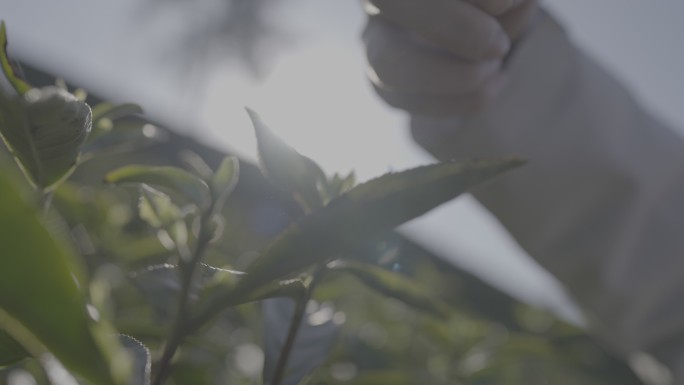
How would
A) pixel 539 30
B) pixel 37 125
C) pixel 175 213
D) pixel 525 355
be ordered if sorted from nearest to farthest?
pixel 37 125
pixel 175 213
pixel 525 355
pixel 539 30

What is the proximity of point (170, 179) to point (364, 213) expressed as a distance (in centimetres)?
17

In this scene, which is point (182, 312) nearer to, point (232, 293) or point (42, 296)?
point (232, 293)

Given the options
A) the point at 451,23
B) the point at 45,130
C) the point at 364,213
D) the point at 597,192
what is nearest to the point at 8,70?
the point at 45,130

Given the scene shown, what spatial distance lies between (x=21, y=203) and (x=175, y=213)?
0.32 metres

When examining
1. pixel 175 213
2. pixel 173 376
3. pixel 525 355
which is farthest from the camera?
pixel 525 355

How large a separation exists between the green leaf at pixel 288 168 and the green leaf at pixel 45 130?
0.32 feet

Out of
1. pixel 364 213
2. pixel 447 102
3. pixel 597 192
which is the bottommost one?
pixel 597 192

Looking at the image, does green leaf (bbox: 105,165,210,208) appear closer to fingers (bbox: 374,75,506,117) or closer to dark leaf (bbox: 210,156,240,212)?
dark leaf (bbox: 210,156,240,212)

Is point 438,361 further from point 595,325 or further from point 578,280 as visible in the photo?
point 595,325

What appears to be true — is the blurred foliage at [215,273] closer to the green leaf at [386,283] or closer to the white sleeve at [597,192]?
the green leaf at [386,283]

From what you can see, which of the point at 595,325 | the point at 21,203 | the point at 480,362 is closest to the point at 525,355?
the point at 480,362

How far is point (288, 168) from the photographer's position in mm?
427

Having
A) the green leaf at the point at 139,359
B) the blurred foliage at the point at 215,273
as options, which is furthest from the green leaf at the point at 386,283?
the green leaf at the point at 139,359

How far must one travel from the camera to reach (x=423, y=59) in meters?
0.77
